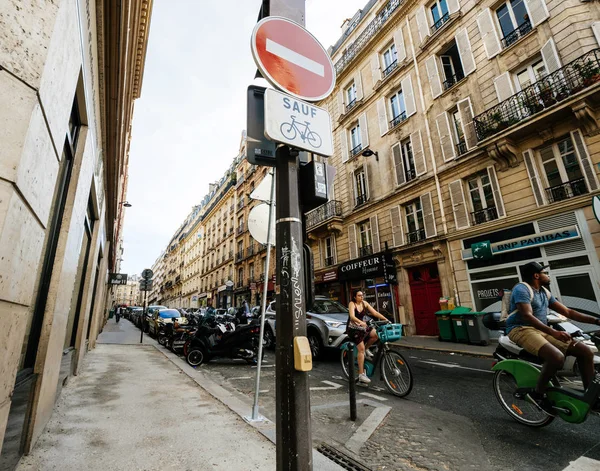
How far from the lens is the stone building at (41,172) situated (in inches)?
53.7

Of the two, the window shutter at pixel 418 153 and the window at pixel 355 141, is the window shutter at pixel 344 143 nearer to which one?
the window at pixel 355 141

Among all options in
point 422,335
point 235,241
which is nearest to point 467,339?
point 422,335

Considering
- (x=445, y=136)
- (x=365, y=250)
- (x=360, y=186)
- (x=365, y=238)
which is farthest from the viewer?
(x=360, y=186)

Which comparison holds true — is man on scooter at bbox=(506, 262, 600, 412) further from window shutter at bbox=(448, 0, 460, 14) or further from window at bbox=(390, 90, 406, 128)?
window shutter at bbox=(448, 0, 460, 14)

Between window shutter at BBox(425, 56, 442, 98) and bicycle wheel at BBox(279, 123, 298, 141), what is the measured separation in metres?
15.5

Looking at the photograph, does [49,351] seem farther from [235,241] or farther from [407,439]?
[235,241]

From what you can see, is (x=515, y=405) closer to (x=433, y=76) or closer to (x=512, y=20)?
(x=512, y=20)

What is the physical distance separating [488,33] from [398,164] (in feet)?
21.0

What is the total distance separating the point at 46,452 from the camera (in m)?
2.34

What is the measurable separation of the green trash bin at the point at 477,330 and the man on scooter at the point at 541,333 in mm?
7105

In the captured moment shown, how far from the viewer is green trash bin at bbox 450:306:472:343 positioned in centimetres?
1024

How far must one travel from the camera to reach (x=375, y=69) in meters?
18.4

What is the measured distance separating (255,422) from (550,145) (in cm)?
1293

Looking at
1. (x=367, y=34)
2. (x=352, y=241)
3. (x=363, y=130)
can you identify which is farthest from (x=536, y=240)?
(x=367, y=34)
